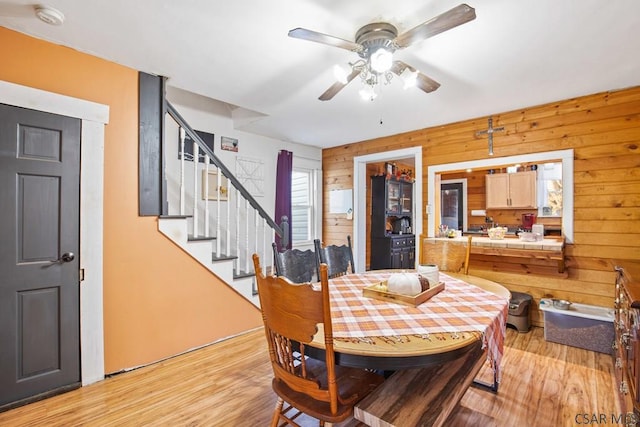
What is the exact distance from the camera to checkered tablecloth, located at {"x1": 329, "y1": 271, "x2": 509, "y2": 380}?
1333 millimetres

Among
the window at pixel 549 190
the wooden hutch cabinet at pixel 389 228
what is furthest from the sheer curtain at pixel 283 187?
the window at pixel 549 190

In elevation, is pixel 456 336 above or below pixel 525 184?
below

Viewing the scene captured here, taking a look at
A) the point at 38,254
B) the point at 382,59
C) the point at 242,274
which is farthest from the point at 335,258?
the point at 38,254

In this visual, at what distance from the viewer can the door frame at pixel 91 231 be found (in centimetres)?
222

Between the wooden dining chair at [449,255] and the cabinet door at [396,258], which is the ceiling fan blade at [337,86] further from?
the cabinet door at [396,258]

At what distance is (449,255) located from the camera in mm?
2814

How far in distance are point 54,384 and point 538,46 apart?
13.7 ft

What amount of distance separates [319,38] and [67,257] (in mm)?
2290

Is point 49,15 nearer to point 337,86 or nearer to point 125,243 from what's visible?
point 125,243

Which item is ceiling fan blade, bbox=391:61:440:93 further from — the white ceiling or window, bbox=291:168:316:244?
window, bbox=291:168:316:244

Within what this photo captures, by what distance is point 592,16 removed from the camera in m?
1.80

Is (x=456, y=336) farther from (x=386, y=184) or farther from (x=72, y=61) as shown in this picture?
(x=386, y=184)

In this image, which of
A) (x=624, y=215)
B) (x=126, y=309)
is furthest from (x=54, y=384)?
(x=624, y=215)

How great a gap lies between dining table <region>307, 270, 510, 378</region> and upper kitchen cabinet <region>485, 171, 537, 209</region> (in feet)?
13.4
